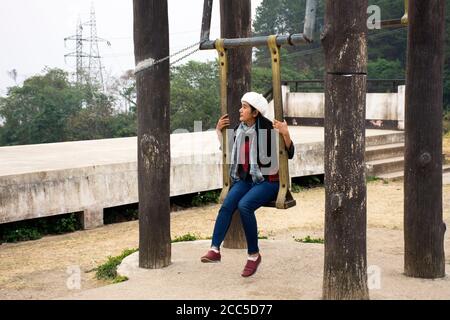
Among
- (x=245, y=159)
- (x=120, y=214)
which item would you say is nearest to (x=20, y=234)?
(x=120, y=214)

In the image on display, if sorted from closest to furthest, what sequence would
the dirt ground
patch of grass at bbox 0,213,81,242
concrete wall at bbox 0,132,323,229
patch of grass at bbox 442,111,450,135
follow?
1. the dirt ground
2. concrete wall at bbox 0,132,323,229
3. patch of grass at bbox 0,213,81,242
4. patch of grass at bbox 442,111,450,135

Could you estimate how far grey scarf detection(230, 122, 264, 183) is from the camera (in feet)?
21.3

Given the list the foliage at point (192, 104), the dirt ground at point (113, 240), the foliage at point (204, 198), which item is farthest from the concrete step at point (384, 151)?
the foliage at point (192, 104)

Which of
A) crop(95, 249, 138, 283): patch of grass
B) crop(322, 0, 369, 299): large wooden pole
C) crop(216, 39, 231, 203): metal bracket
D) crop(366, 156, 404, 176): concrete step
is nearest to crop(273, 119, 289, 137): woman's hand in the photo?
crop(322, 0, 369, 299): large wooden pole

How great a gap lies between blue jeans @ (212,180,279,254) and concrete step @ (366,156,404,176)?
28.5 ft

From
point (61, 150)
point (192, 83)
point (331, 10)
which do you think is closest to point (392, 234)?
point (331, 10)

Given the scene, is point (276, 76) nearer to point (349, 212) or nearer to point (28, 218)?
point (349, 212)

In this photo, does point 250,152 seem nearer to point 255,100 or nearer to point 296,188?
point 255,100

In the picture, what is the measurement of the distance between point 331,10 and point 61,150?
27.7ft

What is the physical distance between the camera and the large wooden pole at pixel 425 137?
6.58 m

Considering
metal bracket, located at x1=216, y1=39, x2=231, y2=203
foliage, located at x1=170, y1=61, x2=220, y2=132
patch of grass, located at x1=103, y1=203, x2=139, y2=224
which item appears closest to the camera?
metal bracket, located at x1=216, y1=39, x2=231, y2=203

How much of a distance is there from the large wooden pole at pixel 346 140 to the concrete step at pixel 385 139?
11.3 metres

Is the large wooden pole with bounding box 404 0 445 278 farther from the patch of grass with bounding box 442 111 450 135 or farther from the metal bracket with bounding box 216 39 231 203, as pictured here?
the patch of grass with bounding box 442 111 450 135

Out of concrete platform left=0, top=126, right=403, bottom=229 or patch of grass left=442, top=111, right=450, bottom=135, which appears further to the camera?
patch of grass left=442, top=111, right=450, bottom=135
